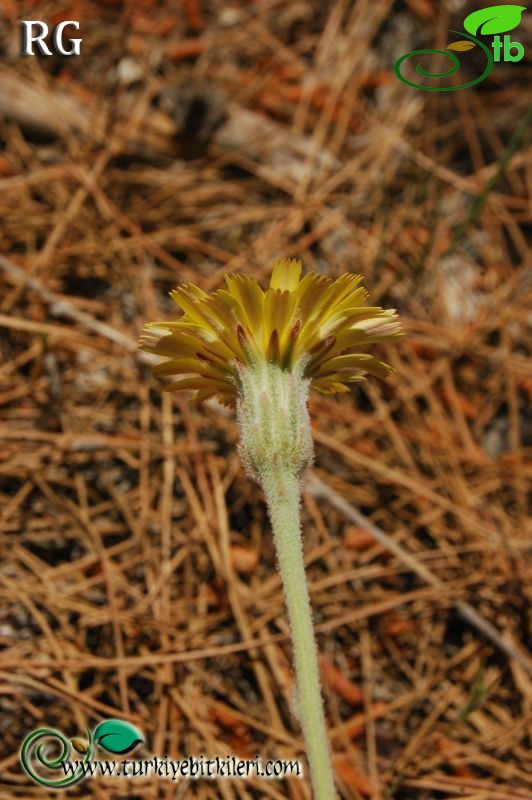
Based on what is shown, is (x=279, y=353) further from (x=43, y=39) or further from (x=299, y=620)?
(x=43, y=39)

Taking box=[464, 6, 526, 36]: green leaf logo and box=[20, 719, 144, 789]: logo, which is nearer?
box=[20, 719, 144, 789]: logo

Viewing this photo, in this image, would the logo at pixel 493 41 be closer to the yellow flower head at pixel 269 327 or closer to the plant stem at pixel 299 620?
the yellow flower head at pixel 269 327

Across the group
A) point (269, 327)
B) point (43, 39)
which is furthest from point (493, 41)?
point (269, 327)

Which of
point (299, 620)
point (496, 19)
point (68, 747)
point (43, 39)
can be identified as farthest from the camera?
point (496, 19)

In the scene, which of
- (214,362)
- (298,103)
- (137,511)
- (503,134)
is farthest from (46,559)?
(503,134)

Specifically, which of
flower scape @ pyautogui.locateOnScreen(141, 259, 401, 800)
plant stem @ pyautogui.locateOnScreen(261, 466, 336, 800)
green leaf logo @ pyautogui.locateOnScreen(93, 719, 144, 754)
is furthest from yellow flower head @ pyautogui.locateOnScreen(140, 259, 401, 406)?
green leaf logo @ pyautogui.locateOnScreen(93, 719, 144, 754)

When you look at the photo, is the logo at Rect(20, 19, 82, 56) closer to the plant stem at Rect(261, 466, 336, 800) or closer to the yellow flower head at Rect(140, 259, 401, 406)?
the yellow flower head at Rect(140, 259, 401, 406)
